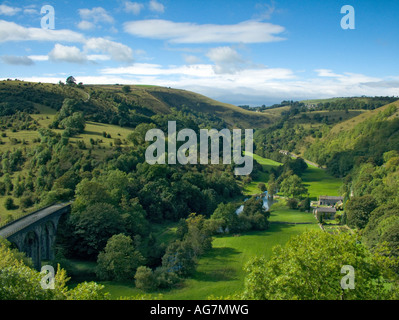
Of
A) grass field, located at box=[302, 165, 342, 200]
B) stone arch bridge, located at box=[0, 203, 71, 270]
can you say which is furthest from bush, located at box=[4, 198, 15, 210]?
grass field, located at box=[302, 165, 342, 200]

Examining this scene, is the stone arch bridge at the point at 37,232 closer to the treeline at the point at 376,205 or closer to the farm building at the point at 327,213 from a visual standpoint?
the treeline at the point at 376,205

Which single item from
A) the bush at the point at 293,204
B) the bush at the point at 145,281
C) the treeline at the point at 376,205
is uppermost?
the treeline at the point at 376,205

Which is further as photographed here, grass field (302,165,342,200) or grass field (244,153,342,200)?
grass field (244,153,342,200)

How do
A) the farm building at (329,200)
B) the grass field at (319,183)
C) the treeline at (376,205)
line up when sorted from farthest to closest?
the grass field at (319,183) → the farm building at (329,200) → the treeline at (376,205)

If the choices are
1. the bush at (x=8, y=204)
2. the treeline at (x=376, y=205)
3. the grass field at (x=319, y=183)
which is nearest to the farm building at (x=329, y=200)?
the treeline at (x=376, y=205)

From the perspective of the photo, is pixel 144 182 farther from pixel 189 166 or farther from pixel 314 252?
pixel 314 252

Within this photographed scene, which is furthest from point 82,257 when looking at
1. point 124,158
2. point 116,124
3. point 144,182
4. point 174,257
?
point 116,124

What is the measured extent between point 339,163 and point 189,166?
193ft

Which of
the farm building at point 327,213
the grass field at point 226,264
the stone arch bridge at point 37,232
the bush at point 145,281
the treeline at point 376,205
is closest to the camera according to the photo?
the grass field at point 226,264

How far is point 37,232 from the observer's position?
38531 mm

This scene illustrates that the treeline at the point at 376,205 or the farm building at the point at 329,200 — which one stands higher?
the treeline at the point at 376,205

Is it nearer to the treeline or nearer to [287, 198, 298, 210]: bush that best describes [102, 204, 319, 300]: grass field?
the treeline

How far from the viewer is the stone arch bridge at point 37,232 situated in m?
34.8

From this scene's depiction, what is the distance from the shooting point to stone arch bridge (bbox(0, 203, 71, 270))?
3475 cm
